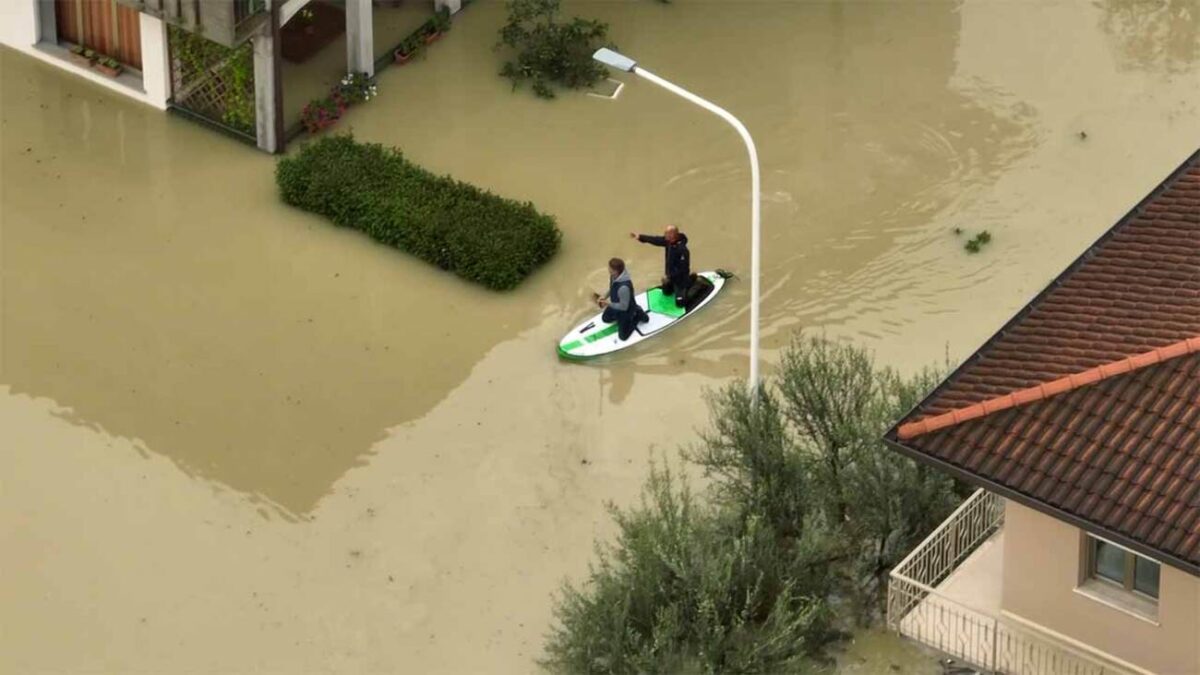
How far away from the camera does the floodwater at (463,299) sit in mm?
35094

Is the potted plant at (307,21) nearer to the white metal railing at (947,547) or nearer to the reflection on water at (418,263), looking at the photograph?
the reflection on water at (418,263)

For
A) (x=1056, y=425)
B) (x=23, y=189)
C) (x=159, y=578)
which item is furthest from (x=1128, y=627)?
(x=23, y=189)

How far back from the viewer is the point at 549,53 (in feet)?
145

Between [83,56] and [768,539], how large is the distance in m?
16.2

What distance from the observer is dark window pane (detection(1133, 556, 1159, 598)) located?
30141mm

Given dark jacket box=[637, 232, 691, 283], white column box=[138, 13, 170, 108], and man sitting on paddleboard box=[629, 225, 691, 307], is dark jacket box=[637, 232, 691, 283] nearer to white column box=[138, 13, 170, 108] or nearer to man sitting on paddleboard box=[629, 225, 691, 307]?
man sitting on paddleboard box=[629, 225, 691, 307]

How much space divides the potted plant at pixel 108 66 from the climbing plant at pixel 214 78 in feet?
3.89

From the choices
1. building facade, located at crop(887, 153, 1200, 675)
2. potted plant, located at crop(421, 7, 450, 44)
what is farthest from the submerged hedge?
building facade, located at crop(887, 153, 1200, 675)

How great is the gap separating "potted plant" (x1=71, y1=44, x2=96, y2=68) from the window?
20.2 metres

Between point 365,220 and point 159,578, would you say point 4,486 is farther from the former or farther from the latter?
point 365,220

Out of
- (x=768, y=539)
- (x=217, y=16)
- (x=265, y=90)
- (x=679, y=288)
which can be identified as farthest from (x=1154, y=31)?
(x=768, y=539)

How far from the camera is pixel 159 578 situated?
35.2 metres

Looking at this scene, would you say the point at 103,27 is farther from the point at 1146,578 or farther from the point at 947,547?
the point at 1146,578

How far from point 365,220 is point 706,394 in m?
6.37
